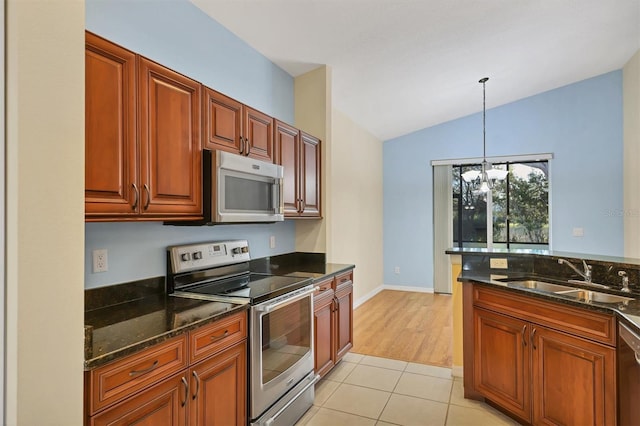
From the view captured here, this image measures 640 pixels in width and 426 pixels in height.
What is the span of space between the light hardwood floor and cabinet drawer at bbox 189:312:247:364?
2.11 meters

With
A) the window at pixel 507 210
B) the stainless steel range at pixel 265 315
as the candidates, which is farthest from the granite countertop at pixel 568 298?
the window at pixel 507 210

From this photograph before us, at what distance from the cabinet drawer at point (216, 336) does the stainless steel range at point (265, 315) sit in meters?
0.08

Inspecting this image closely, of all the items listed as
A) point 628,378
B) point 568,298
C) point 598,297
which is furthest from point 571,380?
point 598,297

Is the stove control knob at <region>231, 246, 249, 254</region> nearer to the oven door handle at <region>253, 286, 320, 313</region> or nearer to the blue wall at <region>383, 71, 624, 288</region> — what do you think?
the oven door handle at <region>253, 286, 320, 313</region>

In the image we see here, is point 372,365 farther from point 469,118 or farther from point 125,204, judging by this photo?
point 469,118

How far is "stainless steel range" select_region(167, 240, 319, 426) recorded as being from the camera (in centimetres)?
206

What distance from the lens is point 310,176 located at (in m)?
3.42

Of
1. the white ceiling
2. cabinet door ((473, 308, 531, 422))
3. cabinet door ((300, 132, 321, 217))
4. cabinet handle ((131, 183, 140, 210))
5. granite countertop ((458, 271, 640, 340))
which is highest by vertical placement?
the white ceiling

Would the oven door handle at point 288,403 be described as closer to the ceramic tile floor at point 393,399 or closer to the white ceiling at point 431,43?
the ceramic tile floor at point 393,399

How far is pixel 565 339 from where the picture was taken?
2068 mm

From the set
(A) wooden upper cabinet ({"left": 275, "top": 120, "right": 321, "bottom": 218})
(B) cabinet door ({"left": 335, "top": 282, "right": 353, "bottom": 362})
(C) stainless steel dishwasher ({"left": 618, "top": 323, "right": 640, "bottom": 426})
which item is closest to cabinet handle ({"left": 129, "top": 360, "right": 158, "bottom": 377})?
(A) wooden upper cabinet ({"left": 275, "top": 120, "right": 321, "bottom": 218})

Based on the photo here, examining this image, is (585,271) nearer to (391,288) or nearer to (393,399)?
(393,399)

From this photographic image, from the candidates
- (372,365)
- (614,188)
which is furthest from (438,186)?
(372,365)

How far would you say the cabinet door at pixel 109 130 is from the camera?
1518mm
